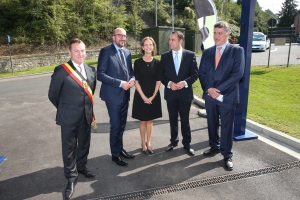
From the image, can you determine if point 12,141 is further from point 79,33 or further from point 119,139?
point 79,33

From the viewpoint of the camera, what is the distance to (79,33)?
80.0 feet


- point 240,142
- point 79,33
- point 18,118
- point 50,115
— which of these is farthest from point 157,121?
point 79,33

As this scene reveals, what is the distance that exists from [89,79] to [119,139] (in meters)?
1.29

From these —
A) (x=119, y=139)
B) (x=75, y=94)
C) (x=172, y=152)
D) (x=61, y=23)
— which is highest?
(x=61, y=23)

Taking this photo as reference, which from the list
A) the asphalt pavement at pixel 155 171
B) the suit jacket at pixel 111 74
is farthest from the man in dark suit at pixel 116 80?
the asphalt pavement at pixel 155 171

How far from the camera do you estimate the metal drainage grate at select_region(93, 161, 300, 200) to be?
3.14m

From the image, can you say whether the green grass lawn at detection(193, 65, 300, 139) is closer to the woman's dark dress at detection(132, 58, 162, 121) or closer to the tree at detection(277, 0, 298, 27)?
the woman's dark dress at detection(132, 58, 162, 121)

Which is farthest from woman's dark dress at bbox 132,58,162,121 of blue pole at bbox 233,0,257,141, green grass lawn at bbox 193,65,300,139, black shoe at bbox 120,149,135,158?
green grass lawn at bbox 193,65,300,139

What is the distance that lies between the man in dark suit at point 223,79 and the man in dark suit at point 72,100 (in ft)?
6.36

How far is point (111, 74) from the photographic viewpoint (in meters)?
3.79

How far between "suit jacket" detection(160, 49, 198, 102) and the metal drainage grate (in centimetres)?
144

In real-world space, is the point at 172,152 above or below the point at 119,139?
below

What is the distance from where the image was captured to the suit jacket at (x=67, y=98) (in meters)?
3.10

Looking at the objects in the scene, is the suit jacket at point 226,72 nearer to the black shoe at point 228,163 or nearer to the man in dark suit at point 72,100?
the black shoe at point 228,163
